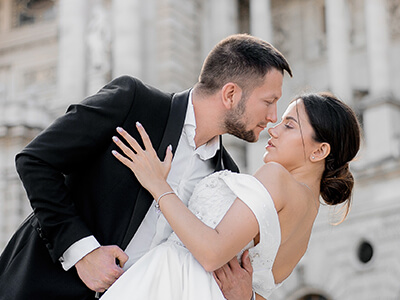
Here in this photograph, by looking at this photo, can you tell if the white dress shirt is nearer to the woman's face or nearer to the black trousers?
the black trousers

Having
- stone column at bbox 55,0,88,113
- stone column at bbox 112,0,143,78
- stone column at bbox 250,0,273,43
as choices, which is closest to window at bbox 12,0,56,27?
stone column at bbox 55,0,88,113

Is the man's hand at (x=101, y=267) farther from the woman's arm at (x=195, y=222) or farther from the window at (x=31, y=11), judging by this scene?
the window at (x=31, y=11)

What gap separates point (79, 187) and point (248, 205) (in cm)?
81

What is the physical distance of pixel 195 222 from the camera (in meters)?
3.47

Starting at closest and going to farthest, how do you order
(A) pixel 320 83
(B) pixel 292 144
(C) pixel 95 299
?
(C) pixel 95 299 < (B) pixel 292 144 < (A) pixel 320 83

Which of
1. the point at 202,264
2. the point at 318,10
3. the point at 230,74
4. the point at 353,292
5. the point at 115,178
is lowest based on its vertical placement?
the point at 353,292

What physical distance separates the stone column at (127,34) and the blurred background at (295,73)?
0.03 m

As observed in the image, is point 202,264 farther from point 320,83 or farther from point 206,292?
point 320,83

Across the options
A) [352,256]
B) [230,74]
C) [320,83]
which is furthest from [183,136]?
[320,83]

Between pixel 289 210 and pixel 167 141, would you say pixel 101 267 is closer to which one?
pixel 167 141

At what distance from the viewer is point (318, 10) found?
22.1 m

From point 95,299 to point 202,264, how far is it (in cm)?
59

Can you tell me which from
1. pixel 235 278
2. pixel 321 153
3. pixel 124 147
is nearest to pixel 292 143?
pixel 321 153

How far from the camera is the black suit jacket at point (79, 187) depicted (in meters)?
3.56
